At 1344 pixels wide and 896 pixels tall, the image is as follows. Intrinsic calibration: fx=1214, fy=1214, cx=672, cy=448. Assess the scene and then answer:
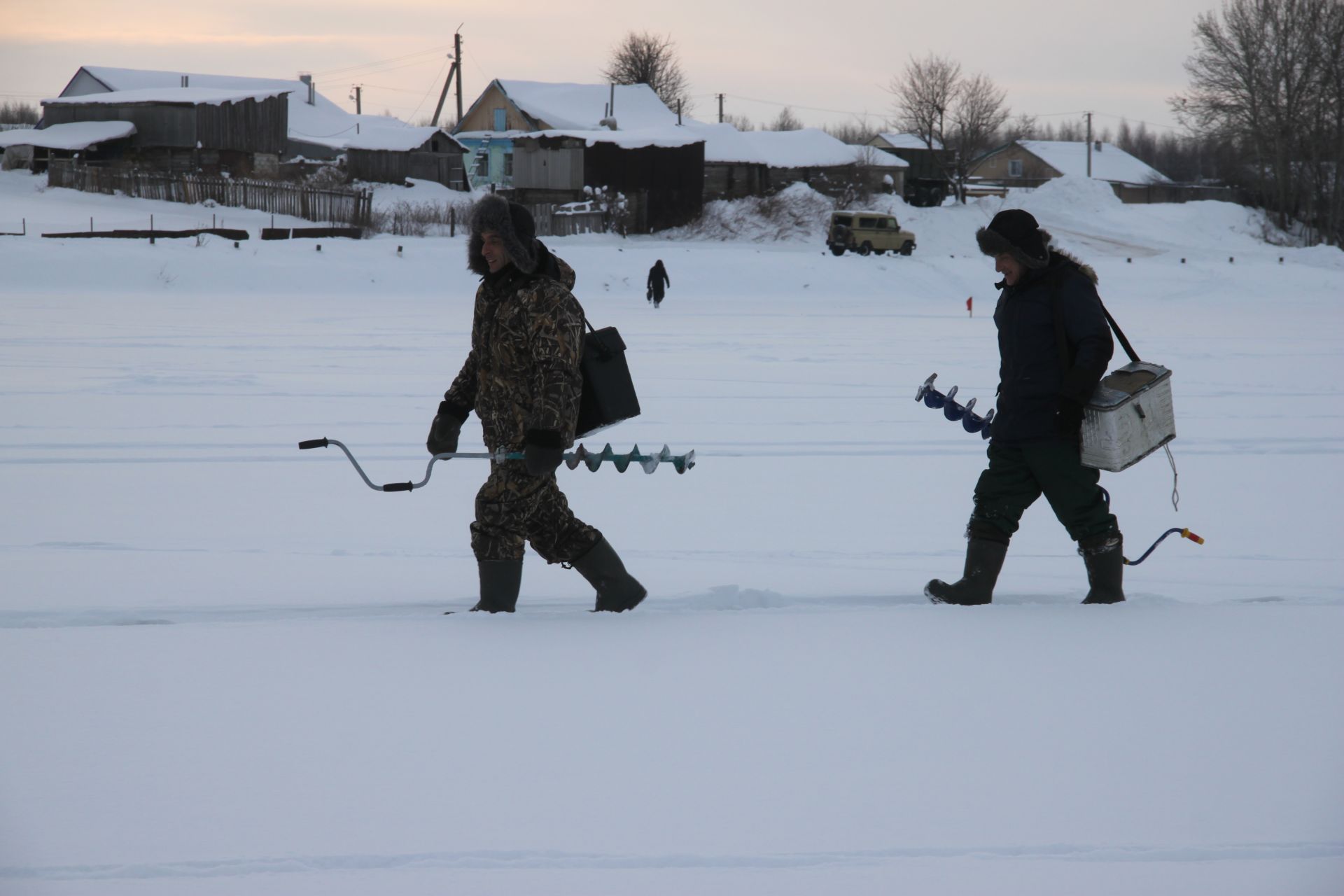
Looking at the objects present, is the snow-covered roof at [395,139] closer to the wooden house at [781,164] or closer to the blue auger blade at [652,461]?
the wooden house at [781,164]

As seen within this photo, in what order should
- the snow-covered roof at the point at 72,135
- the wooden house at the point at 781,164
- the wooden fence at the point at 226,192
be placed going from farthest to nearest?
the wooden house at the point at 781,164 → the snow-covered roof at the point at 72,135 → the wooden fence at the point at 226,192

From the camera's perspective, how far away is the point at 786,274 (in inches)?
1158

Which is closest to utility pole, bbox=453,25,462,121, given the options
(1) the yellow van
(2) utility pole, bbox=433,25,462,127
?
(2) utility pole, bbox=433,25,462,127

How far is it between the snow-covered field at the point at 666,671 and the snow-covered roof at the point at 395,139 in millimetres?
37082

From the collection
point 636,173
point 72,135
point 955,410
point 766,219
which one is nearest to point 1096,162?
point 766,219

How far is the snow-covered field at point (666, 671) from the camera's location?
2.60 metres

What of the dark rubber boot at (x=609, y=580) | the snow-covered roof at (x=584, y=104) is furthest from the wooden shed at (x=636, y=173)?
the dark rubber boot at (x=609, y=580)

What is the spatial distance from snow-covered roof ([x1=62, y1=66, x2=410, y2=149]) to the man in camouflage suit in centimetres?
4523

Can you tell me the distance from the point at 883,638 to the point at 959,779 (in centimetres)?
109

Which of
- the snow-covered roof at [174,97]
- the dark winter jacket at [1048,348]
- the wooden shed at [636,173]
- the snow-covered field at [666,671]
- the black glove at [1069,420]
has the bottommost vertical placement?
the snow-covered field at [666,671]

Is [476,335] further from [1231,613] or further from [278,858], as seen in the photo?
[1231,613]

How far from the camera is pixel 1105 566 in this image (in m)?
4.46

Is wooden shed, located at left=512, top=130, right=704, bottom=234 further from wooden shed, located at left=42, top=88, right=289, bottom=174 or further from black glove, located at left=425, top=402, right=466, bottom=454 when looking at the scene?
black glove, located at left=425, top=402, right=466, bottom=454

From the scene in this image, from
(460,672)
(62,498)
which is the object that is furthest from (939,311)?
(460,672)
